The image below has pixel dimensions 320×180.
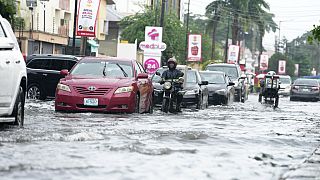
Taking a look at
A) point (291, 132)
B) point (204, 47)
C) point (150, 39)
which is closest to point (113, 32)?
point (204, 47)

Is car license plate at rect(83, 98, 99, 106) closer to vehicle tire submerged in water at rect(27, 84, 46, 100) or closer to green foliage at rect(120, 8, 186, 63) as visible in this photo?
vehicle tire submerged in water at rect(27, 84, 46, 100)

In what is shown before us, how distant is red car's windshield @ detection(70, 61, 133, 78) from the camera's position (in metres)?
18.6

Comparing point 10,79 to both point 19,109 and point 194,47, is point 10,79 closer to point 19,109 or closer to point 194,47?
point 19,109

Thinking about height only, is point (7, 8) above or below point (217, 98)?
above

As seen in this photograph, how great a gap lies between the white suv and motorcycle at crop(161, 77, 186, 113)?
845cm

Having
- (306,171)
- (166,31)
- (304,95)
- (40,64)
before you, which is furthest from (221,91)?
(166,31)

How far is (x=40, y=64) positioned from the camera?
86.0 feet

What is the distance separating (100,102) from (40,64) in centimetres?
922

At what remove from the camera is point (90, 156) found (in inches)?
346

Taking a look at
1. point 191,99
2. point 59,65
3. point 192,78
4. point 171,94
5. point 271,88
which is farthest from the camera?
point 271,88

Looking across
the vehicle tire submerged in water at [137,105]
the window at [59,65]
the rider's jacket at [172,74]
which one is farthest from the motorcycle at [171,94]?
the window at [59,65]

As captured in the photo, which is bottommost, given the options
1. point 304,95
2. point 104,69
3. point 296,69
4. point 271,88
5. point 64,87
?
point 296,69

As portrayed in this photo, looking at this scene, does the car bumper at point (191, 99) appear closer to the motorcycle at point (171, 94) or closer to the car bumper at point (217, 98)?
the motorcycle at point (171, 94)

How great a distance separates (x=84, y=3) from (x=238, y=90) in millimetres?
8440
